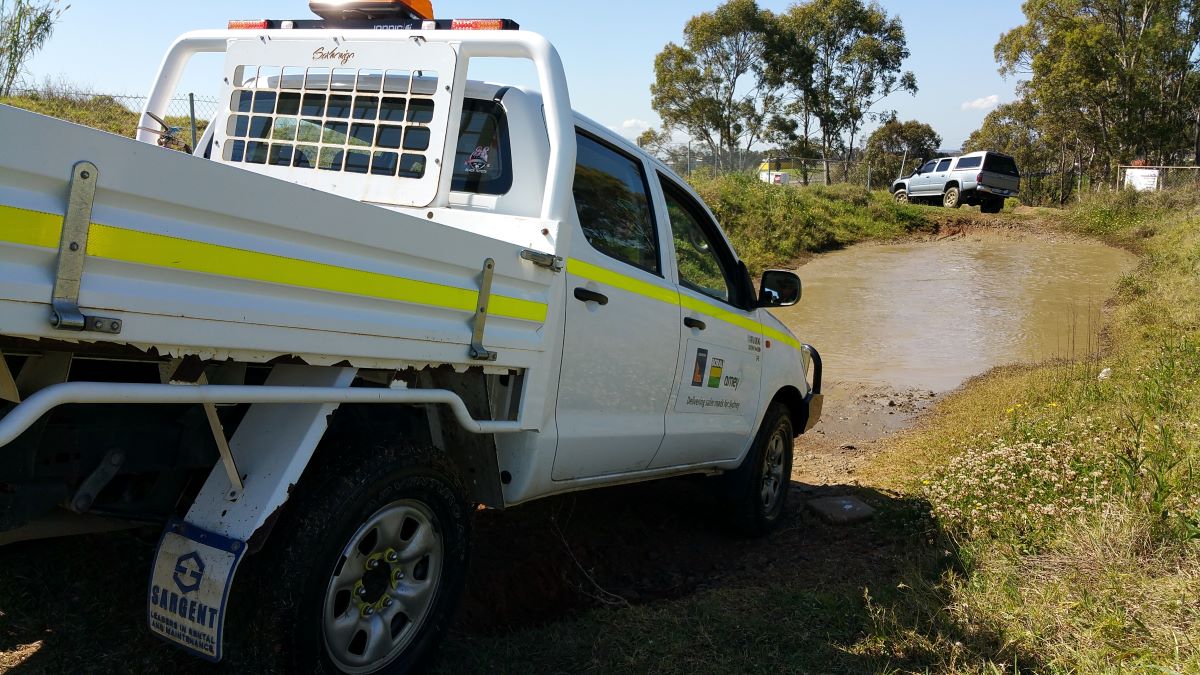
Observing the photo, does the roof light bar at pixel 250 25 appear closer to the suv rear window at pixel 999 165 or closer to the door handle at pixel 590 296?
the door handle at pixel 590 296

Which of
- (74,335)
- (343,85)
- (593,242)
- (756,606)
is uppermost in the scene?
(343,85)

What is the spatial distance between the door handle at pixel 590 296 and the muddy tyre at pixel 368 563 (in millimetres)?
880

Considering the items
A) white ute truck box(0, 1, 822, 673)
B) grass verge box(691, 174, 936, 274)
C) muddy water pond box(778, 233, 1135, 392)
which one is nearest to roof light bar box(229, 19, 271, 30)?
white ute truck box(0, 1, 822, 673)

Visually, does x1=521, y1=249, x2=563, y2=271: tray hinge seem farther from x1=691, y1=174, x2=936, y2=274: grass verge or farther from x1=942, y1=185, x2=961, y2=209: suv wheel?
x1=942, y1=185, x2=961, y2=209: suv wheel

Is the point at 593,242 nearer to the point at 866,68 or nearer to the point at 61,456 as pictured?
the point at 61,456

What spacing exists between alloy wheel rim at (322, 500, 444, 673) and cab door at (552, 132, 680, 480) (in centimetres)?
76

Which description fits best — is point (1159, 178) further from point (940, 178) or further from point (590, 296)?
point (590, 296)

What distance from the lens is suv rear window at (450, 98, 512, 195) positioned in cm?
376

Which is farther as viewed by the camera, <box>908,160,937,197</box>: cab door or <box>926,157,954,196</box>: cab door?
<box>908,160,937,197</box>: cab door

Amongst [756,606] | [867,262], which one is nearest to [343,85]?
[756,606]

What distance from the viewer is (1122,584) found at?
3.76m

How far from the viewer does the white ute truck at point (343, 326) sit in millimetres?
1982

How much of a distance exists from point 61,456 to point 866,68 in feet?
130

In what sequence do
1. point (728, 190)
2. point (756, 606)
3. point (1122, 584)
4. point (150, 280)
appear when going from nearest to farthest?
1. point (150, 280)
2. point (1122, 584)
3. point (756, 606)
4. point (728, 190)
